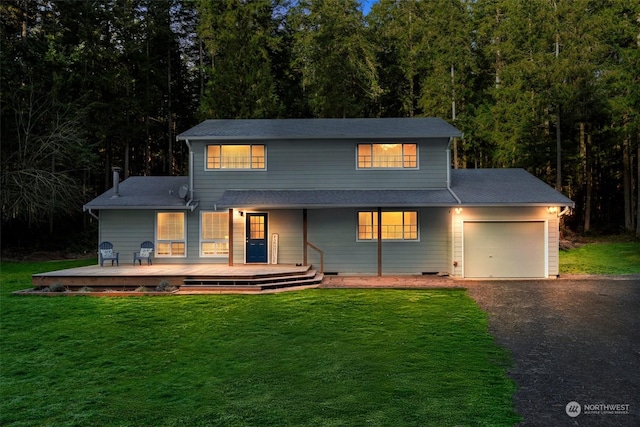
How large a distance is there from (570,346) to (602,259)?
14575 millimetres

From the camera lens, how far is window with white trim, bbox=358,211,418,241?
13836 mm

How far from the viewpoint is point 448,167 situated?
14.3 metres

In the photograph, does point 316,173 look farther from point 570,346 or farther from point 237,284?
point 570,346

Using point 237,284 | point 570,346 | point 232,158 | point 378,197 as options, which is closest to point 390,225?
point 378,197

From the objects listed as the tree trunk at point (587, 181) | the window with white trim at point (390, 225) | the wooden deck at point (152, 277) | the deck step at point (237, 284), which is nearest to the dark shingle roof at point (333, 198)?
the window with white trim at point (390, 225)

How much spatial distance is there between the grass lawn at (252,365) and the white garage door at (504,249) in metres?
4.33

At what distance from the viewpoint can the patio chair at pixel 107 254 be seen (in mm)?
13812

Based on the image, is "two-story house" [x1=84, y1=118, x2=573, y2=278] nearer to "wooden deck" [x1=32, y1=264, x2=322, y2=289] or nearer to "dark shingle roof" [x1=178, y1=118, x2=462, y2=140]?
"dark shingle roof" [x1=178, y1=118, x2=462, y2=140]

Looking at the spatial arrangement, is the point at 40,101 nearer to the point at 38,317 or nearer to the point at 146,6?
the point at 146,6

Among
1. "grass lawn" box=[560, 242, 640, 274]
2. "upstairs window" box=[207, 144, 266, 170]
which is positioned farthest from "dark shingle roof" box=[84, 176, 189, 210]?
"grass lawn" box=[560, 242, 640, 274]

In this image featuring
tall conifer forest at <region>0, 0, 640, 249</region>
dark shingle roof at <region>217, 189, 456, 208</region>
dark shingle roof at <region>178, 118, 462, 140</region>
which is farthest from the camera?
tall conifer forest at <region>0, 0, 640, 249</region>

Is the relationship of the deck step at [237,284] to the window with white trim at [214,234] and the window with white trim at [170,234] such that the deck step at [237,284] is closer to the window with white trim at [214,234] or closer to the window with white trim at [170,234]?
the window with white trim at [214,234]

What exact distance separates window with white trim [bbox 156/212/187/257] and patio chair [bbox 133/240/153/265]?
298 mm

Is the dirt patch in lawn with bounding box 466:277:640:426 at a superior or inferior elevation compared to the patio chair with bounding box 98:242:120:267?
inferior
